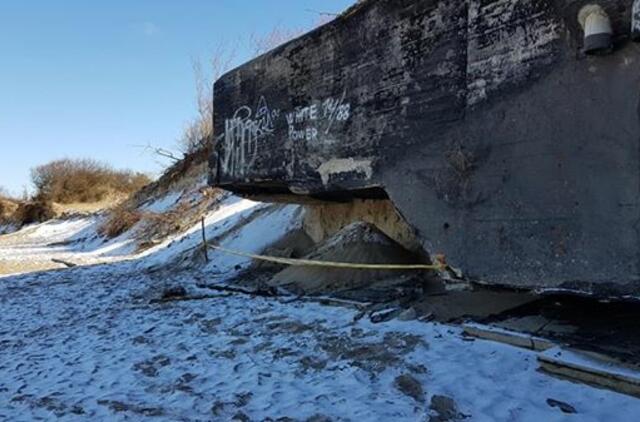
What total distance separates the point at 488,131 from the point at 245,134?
4.40 m

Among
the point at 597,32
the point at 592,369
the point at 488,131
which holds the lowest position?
the point at 592,369

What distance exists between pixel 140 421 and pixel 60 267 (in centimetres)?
1086

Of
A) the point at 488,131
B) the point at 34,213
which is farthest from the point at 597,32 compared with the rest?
the point at 34,213

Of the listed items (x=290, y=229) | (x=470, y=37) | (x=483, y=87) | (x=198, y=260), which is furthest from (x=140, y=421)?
(x=198, y=260)

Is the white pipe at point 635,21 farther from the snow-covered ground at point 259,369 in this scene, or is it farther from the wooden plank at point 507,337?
the snow-covered ground at point 259,369

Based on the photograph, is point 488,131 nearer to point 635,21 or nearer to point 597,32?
point 597,32

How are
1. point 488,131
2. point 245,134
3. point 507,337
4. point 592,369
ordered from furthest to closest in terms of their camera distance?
point 245,134
point 488,131
point 507,337
point 592,369

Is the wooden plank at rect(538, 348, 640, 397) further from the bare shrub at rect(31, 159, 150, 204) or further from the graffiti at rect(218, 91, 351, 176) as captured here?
the bare shrub at rect(31, 159, 150, 204)

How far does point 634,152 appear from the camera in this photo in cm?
407

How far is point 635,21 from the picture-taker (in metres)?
3.97

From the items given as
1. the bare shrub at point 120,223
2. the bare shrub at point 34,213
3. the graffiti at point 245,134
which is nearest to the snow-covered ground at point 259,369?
the graffiti at point 245,134

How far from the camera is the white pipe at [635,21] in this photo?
13.0ft

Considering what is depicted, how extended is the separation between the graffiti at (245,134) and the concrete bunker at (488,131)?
72 centimetres

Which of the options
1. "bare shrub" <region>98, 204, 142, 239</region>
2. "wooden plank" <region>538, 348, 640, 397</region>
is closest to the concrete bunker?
"wooden plank" <region>538, 348, 640, 397</region>
